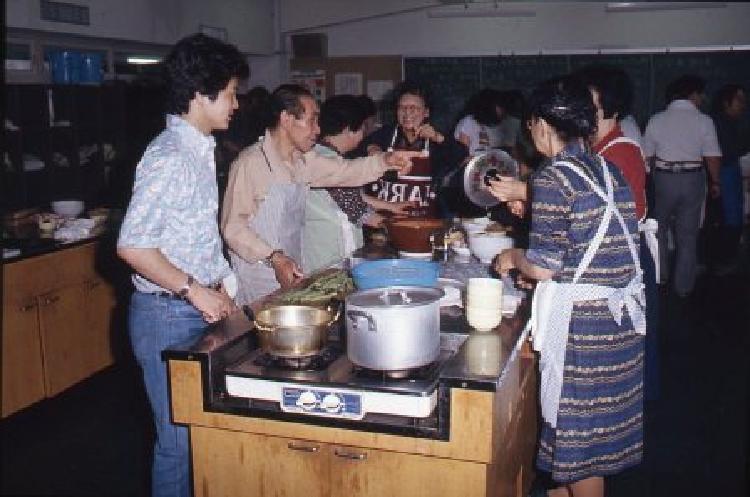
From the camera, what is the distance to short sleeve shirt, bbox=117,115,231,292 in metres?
1.77

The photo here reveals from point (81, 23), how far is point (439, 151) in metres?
2.57

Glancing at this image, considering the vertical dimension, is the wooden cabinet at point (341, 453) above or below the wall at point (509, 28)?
below

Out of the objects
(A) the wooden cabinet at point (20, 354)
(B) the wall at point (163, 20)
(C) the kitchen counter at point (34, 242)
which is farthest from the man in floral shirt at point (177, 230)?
(B) the wall at point (163, 20)

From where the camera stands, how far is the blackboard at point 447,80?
23.5ft

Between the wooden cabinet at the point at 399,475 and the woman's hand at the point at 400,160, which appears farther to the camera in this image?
the woman's hand at the point at 400,160

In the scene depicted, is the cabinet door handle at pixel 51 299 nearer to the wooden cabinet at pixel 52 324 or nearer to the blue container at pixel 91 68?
the wooden cabinet at pixel 52 324

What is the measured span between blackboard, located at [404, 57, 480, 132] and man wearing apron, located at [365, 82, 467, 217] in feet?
10.8

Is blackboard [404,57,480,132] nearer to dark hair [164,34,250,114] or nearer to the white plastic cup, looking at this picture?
dark hair [164,34,250,114]

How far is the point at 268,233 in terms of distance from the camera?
8.73 feet

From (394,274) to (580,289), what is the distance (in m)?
0.50

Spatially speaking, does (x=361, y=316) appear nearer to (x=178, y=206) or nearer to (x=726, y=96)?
(x=178, y=206)

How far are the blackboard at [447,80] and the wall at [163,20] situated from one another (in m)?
1.53

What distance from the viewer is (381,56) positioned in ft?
24.1

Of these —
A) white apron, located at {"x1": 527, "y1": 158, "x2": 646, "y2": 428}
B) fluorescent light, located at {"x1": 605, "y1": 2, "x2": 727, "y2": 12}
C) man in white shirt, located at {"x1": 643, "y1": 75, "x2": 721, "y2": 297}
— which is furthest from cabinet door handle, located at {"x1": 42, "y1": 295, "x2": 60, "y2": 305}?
fluorescent light, located at {"x1": 605, "y1": 2, "x2": 727, "y2": 12}
